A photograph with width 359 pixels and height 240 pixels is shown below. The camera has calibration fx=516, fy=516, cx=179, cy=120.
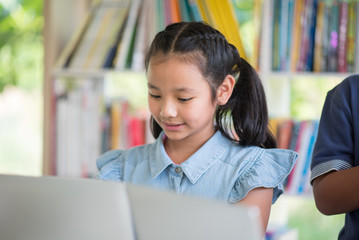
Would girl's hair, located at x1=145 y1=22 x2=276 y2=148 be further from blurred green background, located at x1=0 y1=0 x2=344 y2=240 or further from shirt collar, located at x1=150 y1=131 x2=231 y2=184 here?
blurred green background, located at x1=0 y1=0 x2=344 y2=240

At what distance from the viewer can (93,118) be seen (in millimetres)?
2381

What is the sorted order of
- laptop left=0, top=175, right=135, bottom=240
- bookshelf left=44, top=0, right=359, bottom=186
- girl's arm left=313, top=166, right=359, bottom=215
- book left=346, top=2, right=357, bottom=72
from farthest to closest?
bookshelf left=44, top=0, right=359, bottom=186 < book left=346, top=2, right=357, bottom=72 < girl's arm left=313, top=166, right=359, bottom=215 < laptop left=0, top=175, right=135, bottom=240

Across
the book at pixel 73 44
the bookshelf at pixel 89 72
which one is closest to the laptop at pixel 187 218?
the bookshelf at pixel 89 72

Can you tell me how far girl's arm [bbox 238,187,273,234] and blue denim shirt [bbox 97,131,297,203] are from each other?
14 mm

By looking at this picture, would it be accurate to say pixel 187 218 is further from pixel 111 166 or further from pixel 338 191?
pixel 111 166

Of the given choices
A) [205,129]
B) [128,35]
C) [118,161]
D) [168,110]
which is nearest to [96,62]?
[128,35]

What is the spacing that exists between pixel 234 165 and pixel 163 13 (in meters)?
1.17

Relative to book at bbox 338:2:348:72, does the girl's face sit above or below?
below

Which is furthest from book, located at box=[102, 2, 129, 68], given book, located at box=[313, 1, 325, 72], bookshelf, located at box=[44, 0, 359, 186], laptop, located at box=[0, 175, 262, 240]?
laptop, located at box=[0, 175, 262, 240]

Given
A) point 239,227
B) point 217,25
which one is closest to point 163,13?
point 217,25

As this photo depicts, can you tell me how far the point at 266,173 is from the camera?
1.17 meters

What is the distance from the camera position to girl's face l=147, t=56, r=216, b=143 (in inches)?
44.9

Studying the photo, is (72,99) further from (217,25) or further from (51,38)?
(217,25)

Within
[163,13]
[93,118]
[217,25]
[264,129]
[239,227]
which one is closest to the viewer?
[239,227]
